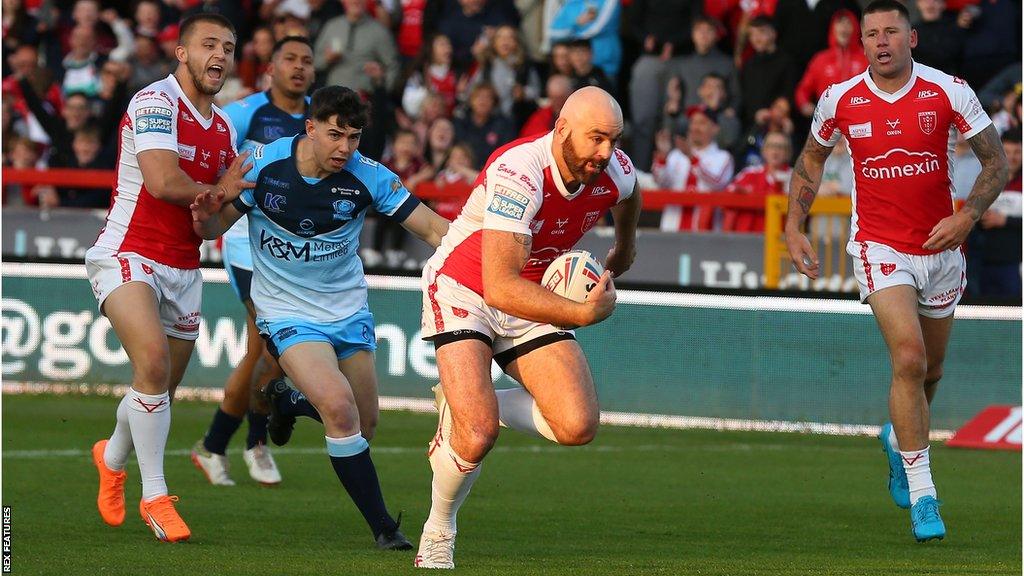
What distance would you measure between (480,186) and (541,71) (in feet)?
38.2

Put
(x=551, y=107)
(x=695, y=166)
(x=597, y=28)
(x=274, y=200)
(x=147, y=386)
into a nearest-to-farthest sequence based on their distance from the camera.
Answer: (x=147, y=386)
(x=274, y=200)
(x=695, y=166)
(x=551, y=107)
(x=597, y=28)

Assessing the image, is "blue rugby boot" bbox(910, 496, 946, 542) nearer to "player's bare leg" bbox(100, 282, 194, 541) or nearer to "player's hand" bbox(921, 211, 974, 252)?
"player's hand" bbox(921, 211, 974, 252)

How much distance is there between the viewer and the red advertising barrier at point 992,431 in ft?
44.8

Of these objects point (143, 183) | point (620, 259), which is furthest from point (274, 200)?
point (620, 259)

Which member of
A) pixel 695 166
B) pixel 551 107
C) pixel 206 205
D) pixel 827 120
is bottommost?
pixel 695 166

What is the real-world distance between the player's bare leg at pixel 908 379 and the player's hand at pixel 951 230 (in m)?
0.30

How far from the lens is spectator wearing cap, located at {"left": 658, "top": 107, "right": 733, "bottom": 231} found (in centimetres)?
1650

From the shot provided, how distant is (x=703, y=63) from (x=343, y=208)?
9.87 metres

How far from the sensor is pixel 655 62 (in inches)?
714

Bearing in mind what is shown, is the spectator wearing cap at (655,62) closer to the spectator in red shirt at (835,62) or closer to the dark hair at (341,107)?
the spectator in red shirt at (835,62)

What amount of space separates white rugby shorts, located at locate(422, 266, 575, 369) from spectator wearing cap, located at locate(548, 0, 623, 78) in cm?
1124

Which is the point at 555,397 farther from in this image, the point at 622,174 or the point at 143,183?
the point at 143,183

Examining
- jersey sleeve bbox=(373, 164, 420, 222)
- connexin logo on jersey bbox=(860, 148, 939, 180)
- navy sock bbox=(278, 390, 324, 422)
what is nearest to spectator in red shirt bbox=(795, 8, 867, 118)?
connexin logo on jersey bbox=(860, 148, 939, 180)

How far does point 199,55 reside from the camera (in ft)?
28.3
